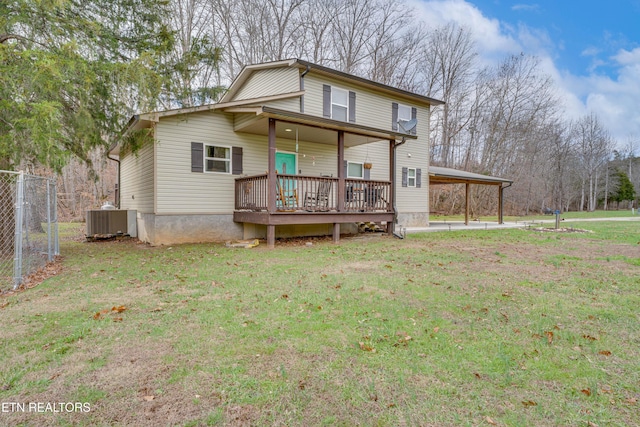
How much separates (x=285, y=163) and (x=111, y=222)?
661 cm

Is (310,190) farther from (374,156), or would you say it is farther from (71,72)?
(71,72)

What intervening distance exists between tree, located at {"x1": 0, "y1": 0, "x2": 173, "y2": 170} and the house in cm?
157

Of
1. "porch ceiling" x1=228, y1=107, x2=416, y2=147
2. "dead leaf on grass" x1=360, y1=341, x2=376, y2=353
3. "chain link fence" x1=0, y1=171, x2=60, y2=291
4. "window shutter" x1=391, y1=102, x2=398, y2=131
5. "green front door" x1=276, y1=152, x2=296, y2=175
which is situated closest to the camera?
"dead leaf on grass" x1=360, y1=341, x2=376, y2=353

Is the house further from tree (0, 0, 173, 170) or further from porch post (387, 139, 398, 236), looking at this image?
tree (0, 0, 173, 170)

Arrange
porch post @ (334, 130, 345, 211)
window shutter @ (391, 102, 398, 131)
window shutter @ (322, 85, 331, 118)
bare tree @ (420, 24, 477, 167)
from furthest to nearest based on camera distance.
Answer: bare tree @ (420, 24, 477, 167) → window shutter @ (391, 102, 398, 131) → window shutter @ (322, 85, 331, 118) → porch post @ (334, 130, 345, 211)

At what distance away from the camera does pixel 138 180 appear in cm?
1153

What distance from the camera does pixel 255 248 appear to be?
9164 millimetres

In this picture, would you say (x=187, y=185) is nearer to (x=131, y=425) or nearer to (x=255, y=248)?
(x=255, y=248)

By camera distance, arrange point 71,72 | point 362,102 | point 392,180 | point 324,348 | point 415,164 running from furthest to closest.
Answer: point 415,164
point 362,102
point 392,180
point 71,72
point 324,348

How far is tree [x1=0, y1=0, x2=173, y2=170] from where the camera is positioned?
5684 mm

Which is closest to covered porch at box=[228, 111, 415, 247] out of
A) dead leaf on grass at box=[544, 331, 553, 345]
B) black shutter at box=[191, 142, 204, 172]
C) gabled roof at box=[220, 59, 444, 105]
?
black shutter at box=[191, 142, 204, 172]

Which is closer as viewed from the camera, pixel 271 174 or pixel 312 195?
pixel 271 174

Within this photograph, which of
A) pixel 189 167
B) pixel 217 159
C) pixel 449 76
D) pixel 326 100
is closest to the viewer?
pixel 189 167

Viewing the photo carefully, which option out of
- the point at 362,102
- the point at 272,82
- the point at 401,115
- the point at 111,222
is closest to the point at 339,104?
the point at 362,102
